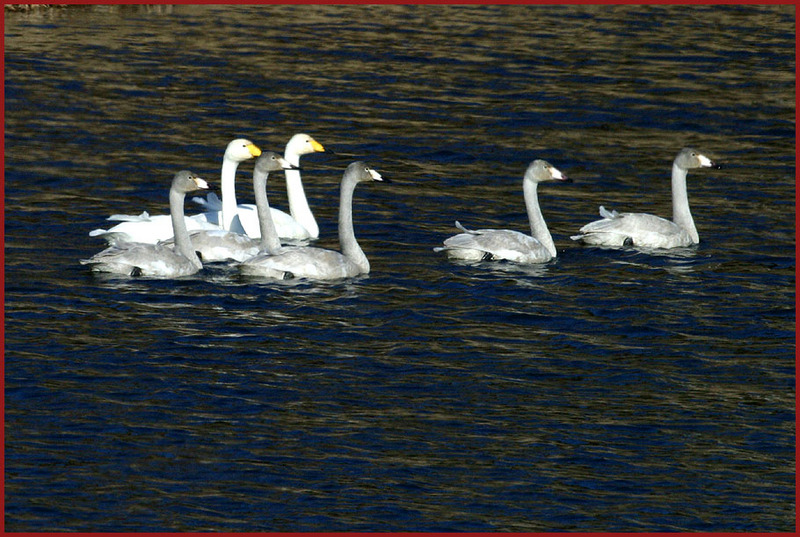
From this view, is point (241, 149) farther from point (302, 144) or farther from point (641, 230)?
point (641, 230)

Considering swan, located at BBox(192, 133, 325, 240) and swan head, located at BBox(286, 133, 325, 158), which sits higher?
swan head, located at BBox(286, 133, 325, 158)

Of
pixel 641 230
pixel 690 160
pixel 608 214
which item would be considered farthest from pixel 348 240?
pixel 690 160

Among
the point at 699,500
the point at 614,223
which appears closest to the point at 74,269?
the point at 614,223

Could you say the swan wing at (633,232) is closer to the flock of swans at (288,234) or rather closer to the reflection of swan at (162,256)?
the flock of swans at (288,234)

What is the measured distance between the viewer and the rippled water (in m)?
12.0

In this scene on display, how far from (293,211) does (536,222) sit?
11.1ft

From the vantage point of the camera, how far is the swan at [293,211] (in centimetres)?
1991

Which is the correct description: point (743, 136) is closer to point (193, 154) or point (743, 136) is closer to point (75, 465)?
point (193, 154)

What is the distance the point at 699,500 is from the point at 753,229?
29.7 ft

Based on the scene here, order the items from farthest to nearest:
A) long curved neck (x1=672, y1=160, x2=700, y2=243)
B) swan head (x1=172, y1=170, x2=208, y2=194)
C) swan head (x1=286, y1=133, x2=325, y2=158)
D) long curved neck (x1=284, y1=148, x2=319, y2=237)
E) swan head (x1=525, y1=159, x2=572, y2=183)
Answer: swan head (x1=286, y1=133, x2=325, y2=158)
long curved neck (x1=284, y1=148, x2=319, y2=237)
long curved neck (x1=672, y1=160, x2=700, y2=243)
swan head (x1=525, y1=159, x2=572, y2=183)
swan head (x1=172, y1=170, x2=208, y2=194)

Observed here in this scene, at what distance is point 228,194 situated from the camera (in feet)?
65.5

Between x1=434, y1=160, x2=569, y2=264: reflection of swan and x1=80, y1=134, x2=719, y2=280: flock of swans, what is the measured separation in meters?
0.01

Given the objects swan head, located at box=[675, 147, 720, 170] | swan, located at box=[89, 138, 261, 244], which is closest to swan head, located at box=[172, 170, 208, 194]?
swan, located at box=[89, 138, 261, 244]

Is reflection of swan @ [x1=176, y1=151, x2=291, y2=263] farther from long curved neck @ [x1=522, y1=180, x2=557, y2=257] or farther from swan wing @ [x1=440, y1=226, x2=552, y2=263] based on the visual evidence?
long curved neck @ [x1=522, y1=180, x2=557, y2=257]
